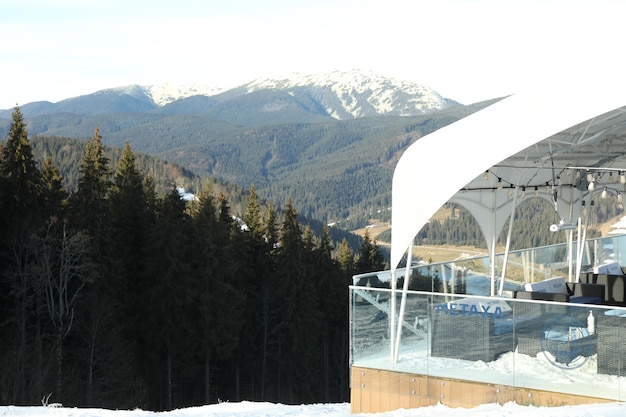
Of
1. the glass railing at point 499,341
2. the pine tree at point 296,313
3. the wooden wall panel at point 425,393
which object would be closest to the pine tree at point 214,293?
the pine tree at point 296,313

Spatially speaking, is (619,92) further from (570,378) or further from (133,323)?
(133,323)

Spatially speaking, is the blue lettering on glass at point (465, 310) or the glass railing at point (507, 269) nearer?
the blue lettering on glass at point (465, 310)

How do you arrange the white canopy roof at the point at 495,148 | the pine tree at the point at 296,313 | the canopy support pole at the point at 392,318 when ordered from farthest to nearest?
the pine tree at the point at 296,313 < the canopy support pole at the point at 392,318 < the white canopy roof at the point at 495,148

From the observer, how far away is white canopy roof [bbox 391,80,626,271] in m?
11.8

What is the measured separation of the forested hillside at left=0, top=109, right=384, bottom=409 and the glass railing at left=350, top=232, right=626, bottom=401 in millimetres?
19502

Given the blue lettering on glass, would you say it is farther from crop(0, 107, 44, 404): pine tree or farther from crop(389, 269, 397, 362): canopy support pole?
crop(0, 107, 44, 404): pine tree

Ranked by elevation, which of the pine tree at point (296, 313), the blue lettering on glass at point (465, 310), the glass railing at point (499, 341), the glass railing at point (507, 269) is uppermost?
the glass railing at point (507, 269)

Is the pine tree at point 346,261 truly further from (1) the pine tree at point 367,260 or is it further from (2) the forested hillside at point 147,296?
(2) the forested hillside at point 147,296

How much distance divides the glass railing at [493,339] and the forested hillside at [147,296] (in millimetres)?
19502

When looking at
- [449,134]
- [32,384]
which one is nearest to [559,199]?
[449,134]

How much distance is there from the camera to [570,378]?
11562 millimetres

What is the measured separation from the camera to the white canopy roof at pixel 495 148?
11.8 m

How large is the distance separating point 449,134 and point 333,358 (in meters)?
46.4

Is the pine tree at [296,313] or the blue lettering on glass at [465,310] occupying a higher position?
the blue lettering on glass at [465,310]
